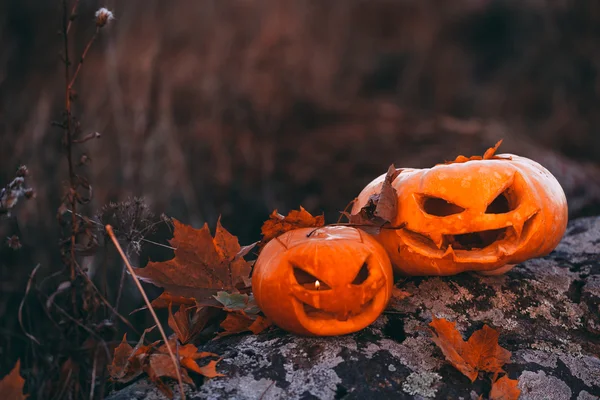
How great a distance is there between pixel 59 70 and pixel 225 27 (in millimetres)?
1369

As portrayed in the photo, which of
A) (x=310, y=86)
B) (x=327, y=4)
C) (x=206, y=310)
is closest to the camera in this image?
(x=206, y=310)

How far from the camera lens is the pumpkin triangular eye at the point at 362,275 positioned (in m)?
1.62

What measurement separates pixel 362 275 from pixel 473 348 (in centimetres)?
33

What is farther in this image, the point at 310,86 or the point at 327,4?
the point at 327,4

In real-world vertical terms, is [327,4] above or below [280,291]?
above

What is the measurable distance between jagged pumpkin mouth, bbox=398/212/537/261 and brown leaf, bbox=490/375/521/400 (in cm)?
35

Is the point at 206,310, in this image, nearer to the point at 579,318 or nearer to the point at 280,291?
the point at 280,291

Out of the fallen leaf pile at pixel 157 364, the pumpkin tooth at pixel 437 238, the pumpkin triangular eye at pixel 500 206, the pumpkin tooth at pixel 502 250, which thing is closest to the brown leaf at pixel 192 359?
the fallen leaf pile at pixel 157 364

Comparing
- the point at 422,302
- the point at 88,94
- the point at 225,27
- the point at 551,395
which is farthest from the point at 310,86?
the point at 551,395

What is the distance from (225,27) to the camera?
4.81 metres

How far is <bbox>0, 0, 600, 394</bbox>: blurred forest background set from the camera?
3850 millimetres

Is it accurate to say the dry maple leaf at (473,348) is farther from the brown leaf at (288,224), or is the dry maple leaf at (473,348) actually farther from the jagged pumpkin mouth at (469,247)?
the brown leaf at (288,224)

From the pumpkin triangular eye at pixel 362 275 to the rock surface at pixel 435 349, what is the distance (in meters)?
0.14

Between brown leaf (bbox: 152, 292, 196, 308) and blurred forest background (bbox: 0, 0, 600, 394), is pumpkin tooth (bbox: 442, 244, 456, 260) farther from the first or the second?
blurred forest background (bbox: 0, 0, 600, 394)
